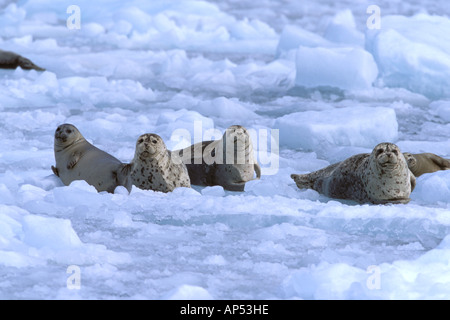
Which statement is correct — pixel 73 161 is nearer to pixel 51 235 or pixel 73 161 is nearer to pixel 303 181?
pixel 303 181

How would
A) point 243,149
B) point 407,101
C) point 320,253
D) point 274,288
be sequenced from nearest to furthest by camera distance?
point 274,288
point 320,253
point 243,149
point 407,101

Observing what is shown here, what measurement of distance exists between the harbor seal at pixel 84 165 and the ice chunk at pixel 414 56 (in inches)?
214

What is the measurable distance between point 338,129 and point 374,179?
2.24 metres

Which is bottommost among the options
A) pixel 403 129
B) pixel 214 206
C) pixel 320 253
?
pixel 320 253

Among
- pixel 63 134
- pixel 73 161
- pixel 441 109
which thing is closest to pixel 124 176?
pixel 73 161

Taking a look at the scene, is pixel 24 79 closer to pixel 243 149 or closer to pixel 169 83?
pixel 169 83

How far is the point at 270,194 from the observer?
208 inches

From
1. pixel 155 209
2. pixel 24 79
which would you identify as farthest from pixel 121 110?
pixel 155 209

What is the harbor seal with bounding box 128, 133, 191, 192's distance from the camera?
5184mm

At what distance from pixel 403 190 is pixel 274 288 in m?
2.19

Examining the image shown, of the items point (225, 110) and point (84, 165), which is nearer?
point (84, 165)

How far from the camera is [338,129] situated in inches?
289

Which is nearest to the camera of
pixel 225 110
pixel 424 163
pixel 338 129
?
pixel 424 163

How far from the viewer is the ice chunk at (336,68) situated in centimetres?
1026
